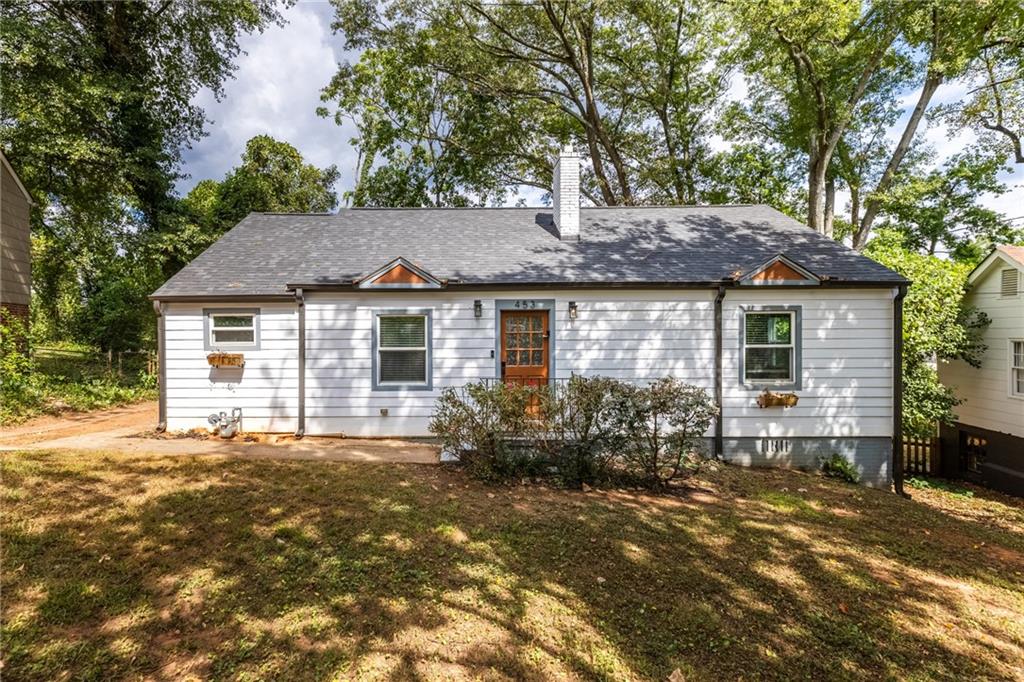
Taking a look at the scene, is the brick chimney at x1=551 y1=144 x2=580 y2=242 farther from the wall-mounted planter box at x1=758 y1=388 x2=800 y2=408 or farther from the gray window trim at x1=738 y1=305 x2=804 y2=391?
the wall-mounted planter box at x1=758 y1=388 x2=800 y2=408

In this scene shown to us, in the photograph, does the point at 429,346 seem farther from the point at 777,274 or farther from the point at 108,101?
the point at 108,101

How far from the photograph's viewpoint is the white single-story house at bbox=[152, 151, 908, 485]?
7660 mm

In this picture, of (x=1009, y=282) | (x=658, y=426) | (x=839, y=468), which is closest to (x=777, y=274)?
(x=839, y=468)

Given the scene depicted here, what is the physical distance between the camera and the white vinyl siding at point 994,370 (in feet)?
29.9

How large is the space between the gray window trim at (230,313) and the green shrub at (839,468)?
10.7 metres

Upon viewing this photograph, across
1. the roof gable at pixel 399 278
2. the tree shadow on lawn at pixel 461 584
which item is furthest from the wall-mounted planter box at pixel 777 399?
the roof gable at pixel 399 278

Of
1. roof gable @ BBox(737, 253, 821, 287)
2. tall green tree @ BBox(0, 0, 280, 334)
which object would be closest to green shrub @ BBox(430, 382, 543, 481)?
roof gable @ BBox(737, 253, 821, 287)

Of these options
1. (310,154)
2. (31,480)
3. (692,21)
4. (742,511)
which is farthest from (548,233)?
(310,154)

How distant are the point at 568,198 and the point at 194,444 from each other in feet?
28.2

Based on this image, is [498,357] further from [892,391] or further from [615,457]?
[892,391]

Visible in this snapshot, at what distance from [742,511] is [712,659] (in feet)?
9.81

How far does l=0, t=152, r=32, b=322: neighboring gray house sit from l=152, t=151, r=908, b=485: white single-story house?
20.7 ft

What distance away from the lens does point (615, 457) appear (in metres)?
6.04

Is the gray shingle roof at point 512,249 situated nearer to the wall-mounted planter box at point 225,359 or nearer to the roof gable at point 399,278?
the roof gable at point 399,278
